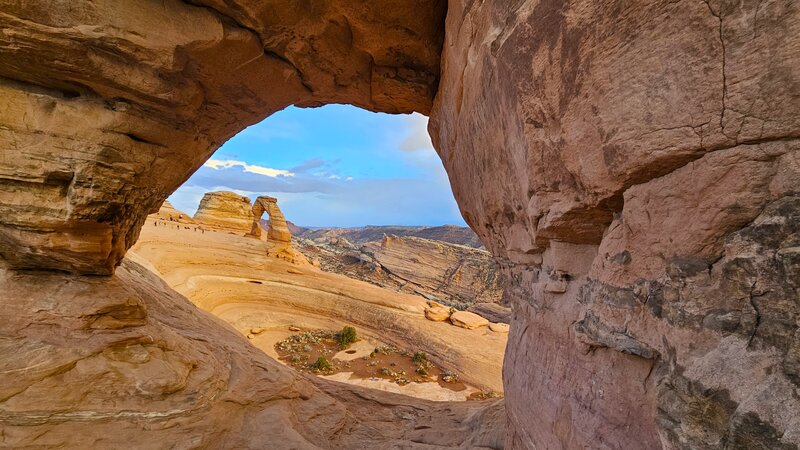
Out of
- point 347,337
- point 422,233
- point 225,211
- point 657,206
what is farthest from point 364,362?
point 422,233

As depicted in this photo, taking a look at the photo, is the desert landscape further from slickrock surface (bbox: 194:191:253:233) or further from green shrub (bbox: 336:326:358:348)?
slickrock surface (bbox: 194:191:253:233)

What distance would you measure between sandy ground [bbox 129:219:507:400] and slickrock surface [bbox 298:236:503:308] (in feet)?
→ 33.9

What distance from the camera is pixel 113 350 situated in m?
5.00

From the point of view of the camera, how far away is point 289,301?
19.3 meters

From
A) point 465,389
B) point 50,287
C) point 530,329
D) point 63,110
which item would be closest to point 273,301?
point 465,389

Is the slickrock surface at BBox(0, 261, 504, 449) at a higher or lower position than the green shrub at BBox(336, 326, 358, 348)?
higher

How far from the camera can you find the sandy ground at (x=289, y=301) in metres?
16.2

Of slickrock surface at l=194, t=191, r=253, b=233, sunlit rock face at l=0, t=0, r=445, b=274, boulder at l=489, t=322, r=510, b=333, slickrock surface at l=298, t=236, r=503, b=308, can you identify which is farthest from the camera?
slickrock surface at l=194, t=191, r=253, b=233

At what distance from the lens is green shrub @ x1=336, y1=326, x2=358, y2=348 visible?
17.2 meters

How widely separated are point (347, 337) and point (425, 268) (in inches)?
640

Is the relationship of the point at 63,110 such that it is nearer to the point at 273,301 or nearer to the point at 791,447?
the point at 791,447

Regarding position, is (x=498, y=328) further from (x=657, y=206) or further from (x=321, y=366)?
(x=657, y=206)

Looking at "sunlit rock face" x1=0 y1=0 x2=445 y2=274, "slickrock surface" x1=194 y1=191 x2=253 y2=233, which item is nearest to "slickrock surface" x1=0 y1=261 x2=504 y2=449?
"sunlit rock face" x1=0 y1=0 x2=445 y2=274

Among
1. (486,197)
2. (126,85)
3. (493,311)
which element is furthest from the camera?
(493,311)
